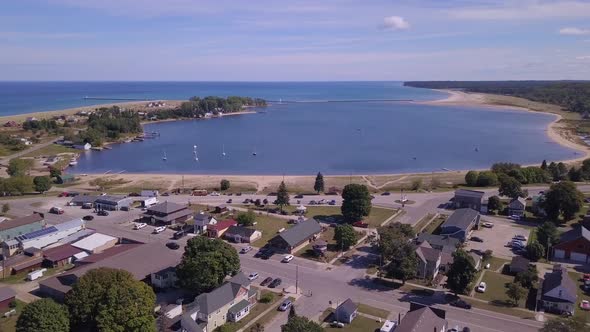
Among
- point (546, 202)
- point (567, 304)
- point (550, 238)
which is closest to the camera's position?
point (567, 304)

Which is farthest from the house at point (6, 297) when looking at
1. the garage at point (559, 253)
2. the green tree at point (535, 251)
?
the garage at point (559, 253)

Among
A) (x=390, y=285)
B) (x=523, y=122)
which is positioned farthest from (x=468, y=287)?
(x=523, y=122)

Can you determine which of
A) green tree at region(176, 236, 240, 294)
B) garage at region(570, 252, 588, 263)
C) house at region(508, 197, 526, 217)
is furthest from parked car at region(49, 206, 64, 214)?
garage at region(570, 252, 588, 263)

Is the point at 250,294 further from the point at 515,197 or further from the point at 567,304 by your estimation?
the point at 515,197

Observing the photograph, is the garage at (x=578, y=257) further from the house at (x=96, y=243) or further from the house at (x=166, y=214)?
the house at (x=96, y=243)

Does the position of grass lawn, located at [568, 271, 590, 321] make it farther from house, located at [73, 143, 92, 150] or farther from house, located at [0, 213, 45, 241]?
house, located at [73, 143, 92, 150]

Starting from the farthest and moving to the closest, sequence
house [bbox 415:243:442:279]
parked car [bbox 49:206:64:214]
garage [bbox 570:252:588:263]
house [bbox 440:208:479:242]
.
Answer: parked car [bbox 49:206:64:214]
house [bbox 440:208:479:242]
garage [bbox 570:252:588:263]
house [bbox 415:243:442:279]

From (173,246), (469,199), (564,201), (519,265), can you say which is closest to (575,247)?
(519,265)
